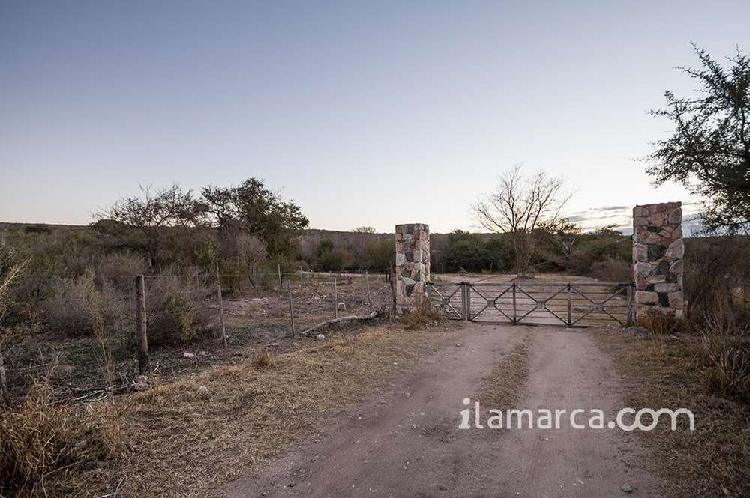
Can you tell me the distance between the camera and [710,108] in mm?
8062

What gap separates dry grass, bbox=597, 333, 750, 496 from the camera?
3637 millimetres

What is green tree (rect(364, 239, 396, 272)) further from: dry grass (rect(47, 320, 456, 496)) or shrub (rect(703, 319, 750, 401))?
shrub (rect(703, 319, 750, 401))

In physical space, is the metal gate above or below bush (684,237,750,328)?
below

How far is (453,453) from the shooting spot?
170 inches

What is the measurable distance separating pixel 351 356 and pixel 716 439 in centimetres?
536

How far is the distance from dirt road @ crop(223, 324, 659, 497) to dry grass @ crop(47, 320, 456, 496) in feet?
1.16

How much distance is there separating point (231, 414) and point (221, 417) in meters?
0.13

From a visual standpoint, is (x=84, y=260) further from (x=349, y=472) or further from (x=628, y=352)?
(x=628, y=352)

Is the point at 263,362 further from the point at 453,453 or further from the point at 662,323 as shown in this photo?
the point at 662,323

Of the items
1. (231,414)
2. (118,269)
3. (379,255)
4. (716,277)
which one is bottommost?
(231,414)

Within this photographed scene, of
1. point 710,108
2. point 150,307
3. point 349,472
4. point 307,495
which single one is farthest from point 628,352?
point 150,307

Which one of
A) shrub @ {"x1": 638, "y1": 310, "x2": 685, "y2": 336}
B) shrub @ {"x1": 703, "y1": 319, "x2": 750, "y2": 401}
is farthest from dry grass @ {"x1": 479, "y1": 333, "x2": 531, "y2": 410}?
shrub @ {"x1": 638, "y1": 310, "x2": 685, "y2": 336}

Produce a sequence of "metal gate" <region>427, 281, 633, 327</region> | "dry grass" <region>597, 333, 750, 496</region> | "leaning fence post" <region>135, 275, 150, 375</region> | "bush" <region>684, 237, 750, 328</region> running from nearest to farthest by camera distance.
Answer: "dry grass" <region>597, 333, 750, 496</region> < "leaning fence post" <region>135, 275, 150, 375</region> < "bush" <region>684, 237, 750, 328</region> < "metal gate" <region>427, 281, 633, 327</region>

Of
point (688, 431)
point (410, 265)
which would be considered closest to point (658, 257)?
point (410, 265)
